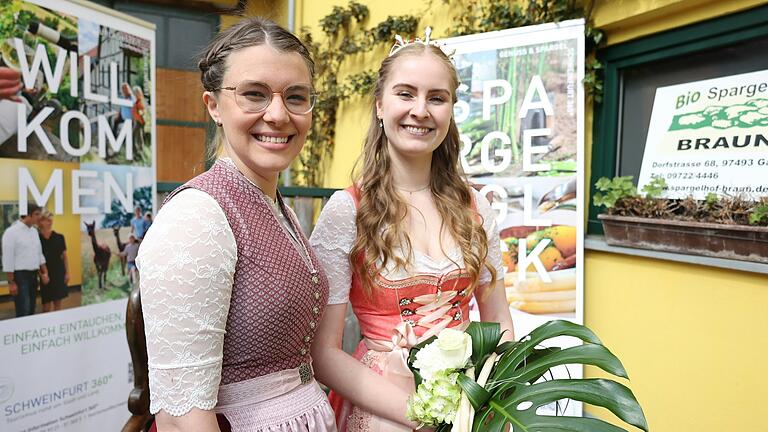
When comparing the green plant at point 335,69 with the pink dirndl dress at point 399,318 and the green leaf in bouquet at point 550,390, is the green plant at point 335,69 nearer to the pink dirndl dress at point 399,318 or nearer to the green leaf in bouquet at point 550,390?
the pink dirndl dress at point 399,318

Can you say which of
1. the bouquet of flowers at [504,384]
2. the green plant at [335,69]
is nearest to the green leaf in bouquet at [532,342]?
the bouquet of flowers at [504,384]

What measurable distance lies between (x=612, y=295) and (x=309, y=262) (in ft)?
6.50

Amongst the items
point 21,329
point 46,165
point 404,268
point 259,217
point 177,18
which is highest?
point 177,18

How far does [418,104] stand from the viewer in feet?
4.16

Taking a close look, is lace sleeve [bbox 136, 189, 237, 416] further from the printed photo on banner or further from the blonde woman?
the printed photo on banner

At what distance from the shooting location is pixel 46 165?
84.2 inches

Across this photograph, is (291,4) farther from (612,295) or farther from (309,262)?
(309,262)

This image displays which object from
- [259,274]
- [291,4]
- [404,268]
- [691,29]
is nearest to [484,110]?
[691,29]

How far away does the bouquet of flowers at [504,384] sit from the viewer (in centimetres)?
77

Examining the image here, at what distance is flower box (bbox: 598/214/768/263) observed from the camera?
1.95 metres

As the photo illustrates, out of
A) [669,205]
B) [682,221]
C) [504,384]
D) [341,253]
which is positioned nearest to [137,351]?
[341,253]

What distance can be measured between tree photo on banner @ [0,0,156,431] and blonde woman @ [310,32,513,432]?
1.44 meters

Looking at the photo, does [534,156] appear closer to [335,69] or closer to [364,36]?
[364,36]

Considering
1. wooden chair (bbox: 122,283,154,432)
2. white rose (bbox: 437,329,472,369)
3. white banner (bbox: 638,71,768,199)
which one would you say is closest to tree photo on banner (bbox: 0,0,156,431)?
wooden chair (bbox: 122,283,154,432)
